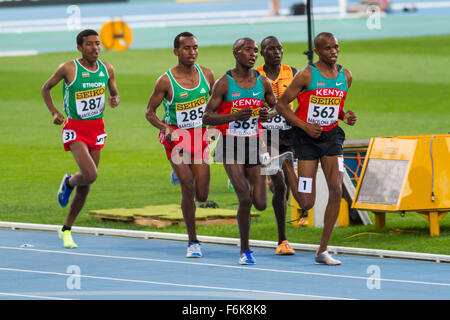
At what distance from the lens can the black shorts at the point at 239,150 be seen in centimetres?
1145

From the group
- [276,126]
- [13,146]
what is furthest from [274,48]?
[13,146]

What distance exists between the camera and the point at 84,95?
12453 millimetres

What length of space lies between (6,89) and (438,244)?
22.5 m

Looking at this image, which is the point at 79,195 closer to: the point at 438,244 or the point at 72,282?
the point at 72,282

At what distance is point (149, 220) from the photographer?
1414 centimetres

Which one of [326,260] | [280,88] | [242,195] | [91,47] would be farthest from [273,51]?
[326,260]

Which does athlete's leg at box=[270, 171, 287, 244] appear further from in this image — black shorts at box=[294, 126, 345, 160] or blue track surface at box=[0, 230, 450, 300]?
black shorts at box=[294, 126, 345, 160]

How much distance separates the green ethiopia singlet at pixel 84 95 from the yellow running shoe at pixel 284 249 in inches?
96.7

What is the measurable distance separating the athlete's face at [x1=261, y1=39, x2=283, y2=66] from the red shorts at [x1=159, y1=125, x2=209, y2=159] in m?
1.09

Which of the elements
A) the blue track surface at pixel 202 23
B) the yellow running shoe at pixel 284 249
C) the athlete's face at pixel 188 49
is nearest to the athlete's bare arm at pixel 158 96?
the athlete's face at pixel 188 49

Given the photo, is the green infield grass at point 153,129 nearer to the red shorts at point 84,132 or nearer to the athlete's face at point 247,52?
the red shorts at point 84,132

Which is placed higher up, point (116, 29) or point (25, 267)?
point (116, 29)

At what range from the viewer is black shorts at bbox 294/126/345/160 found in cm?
1127

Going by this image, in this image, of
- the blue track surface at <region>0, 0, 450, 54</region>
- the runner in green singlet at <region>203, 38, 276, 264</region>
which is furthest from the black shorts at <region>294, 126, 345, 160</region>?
the blue track surface at <region>0, 0, 450, 54</region>
